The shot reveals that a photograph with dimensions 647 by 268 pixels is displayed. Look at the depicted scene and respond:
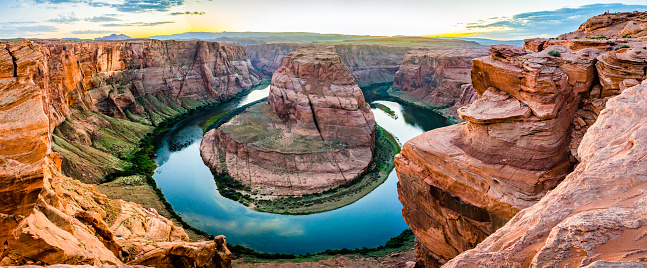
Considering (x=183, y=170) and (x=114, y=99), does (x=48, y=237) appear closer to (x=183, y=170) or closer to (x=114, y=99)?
(x=183, y=170)

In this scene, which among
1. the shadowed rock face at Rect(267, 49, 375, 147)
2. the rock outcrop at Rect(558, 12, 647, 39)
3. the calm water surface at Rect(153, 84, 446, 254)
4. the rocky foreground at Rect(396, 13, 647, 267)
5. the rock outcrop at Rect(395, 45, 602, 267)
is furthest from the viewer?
the shadowed rock face at Rect(267, 49, 375, 147)

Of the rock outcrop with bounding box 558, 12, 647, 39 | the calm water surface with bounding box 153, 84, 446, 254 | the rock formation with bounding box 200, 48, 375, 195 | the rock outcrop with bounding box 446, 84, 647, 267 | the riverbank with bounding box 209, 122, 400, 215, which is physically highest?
the rock outcrop with bounding box 558, 12, 647, 39

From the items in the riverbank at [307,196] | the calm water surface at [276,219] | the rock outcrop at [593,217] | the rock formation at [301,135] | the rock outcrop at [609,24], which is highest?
the rock outcrop at [609,24]

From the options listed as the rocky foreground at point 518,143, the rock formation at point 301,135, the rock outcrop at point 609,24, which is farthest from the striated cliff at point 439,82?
the rocky foreground at point 518,143

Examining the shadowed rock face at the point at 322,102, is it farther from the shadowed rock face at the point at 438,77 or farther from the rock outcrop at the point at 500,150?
the shadowed rock face at the point at 438,77

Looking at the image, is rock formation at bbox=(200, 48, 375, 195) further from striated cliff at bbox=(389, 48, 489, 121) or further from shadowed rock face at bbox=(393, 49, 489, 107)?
shadowed rock face at bbox=(393, 49, 489, 107)

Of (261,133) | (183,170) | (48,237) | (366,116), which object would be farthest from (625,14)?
(183,170)

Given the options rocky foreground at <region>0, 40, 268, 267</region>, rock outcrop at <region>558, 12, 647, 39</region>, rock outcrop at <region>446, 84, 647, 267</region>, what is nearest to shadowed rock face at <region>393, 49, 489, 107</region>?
rock outcrop at <region>558, 12, 647, 39</region>
